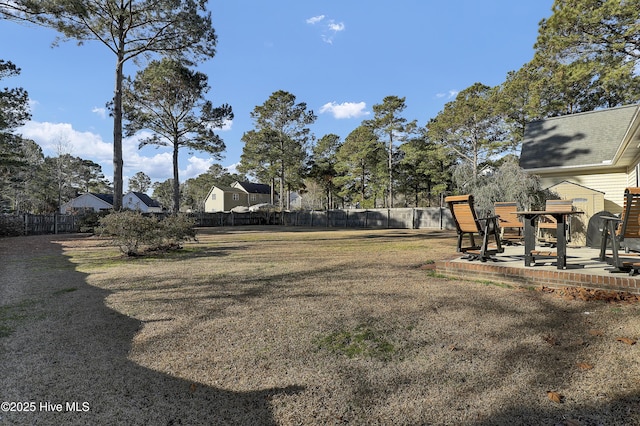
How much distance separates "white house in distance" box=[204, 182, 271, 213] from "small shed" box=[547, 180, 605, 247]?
3896cm

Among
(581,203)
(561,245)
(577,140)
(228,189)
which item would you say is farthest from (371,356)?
(228,189)

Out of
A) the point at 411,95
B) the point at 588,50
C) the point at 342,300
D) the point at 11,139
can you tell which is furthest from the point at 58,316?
the point at 411,95

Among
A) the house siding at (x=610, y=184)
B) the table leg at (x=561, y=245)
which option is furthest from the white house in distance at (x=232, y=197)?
the table leg at (x=561, y=245)

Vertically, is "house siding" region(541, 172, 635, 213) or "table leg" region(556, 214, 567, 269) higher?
"house siding" region(541, 172, 635, 213)

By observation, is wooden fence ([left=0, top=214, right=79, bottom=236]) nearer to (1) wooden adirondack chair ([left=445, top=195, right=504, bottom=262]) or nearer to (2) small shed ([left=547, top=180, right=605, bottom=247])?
(1) wooden adirondack chair ([left=445, top=195, right=504, bottom=262])

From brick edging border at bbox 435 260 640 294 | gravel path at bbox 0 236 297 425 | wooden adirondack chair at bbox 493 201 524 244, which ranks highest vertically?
wooden adirondack chair at bbox 493 201 524 244

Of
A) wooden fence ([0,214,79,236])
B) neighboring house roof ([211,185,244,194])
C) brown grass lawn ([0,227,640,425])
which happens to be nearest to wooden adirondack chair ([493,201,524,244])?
brown grass lawn ([0,227,640,425])

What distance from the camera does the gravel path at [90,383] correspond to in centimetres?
171

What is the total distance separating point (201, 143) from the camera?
80.9ft

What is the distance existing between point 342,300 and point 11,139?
24066 mm

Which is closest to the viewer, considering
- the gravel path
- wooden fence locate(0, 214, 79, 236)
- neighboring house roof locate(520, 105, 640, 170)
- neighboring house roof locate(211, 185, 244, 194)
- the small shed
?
the gravel path

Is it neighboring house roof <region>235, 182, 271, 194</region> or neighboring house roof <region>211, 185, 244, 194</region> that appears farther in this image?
neighboring house roof <region>235, 182, 271, 194</region>

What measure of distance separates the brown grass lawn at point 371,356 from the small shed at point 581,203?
5592 mm

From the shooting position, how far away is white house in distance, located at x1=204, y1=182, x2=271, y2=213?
143 feet
